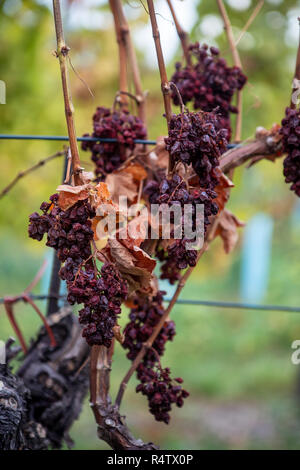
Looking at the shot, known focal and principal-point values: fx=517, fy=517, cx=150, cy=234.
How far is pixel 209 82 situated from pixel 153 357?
0.52 m

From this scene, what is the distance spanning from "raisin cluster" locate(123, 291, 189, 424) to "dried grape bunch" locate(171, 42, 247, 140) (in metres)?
0.37

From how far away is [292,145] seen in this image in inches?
33.3

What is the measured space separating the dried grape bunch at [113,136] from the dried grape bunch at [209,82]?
0.10 m

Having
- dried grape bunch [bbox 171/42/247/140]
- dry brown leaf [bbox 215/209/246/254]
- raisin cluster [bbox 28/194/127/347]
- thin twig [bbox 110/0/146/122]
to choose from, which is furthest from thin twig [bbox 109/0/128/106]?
raisin cluster [bbox 28/194/127/347]

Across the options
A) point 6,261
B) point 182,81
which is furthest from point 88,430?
point 6,261

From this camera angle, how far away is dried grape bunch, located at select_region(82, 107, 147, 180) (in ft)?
3.09

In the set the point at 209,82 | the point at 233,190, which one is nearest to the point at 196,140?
the point at 209,82

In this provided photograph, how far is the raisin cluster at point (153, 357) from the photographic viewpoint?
85cm

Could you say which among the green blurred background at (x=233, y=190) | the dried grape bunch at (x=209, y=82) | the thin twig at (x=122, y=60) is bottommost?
the dried grape bunch at (x=209, y=82)

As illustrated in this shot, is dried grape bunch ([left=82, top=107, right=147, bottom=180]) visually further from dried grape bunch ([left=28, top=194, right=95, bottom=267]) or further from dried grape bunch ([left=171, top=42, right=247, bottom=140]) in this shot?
dried grape bunch ([left=28, top=194, right=95, bottom=267])

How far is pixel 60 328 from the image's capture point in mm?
1100

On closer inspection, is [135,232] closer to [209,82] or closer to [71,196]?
[71,196]

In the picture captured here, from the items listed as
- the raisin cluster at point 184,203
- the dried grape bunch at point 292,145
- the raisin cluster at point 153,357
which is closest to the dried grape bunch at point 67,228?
the raisin cluster at point 184,203

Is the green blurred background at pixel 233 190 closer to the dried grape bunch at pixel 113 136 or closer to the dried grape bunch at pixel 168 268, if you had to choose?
the dried grape bunch at pixel 113 136
